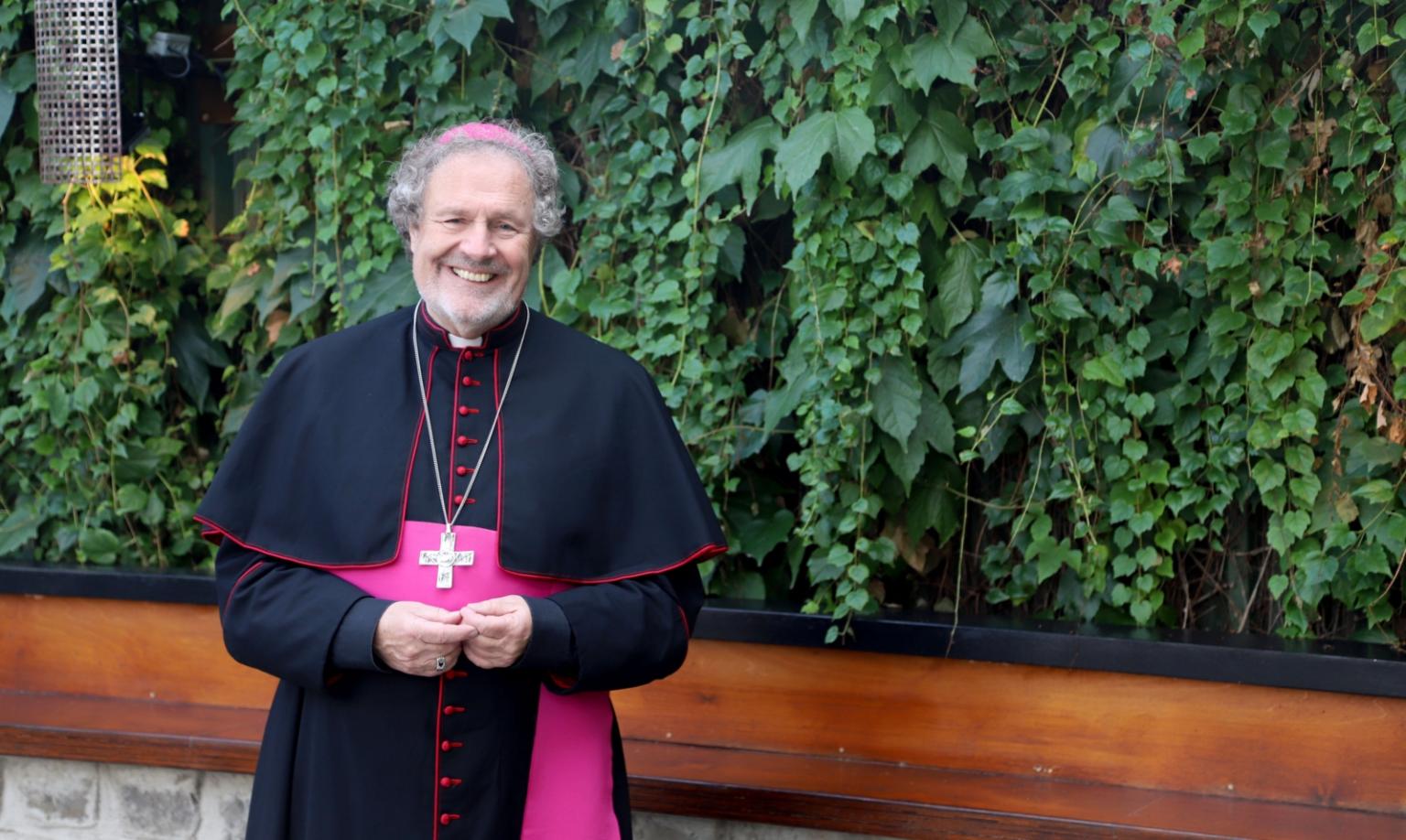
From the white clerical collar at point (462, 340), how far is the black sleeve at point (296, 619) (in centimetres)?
42

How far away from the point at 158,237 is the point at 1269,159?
2857 mm

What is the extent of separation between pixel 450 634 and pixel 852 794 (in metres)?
1.29

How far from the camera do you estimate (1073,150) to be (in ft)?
10.7

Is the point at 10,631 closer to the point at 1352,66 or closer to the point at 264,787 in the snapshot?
the point at 264,787

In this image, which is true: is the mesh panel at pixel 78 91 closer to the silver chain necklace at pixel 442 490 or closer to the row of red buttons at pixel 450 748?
the silver chain necklace at pixel 442 490

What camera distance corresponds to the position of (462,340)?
241 centimetres

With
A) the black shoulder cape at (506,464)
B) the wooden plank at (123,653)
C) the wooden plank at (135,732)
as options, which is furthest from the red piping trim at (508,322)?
the wooden plank at (123,653)

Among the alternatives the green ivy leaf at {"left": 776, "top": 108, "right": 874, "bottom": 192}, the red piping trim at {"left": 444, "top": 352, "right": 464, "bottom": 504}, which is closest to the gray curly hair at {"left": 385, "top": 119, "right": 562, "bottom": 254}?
the red piping trim at {"left": 444, "top": 352, "right": 464, "bottom": 504}

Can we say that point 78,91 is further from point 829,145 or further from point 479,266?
point 479,266

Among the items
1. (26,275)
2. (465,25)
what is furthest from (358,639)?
(26,275)

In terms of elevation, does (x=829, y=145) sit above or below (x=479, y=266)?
above

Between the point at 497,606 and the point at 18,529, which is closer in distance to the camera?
the point at 497,606

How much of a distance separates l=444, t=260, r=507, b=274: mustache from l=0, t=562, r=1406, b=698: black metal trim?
4.16 ft

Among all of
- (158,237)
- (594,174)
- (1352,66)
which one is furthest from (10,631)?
(1352,66)
